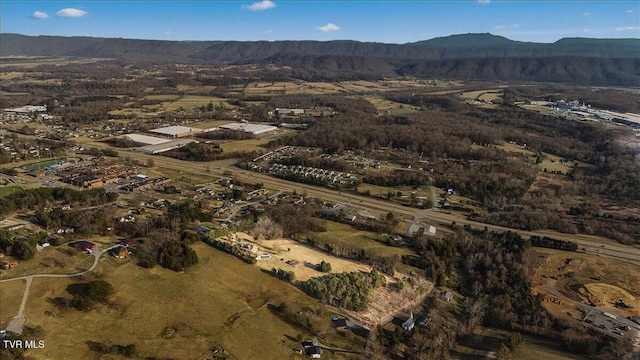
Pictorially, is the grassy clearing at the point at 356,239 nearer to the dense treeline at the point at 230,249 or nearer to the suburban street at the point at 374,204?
the suburban street at the point at 374,204

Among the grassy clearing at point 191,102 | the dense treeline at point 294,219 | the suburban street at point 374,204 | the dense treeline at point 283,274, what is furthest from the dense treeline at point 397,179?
the grassy clearing at point 191,102

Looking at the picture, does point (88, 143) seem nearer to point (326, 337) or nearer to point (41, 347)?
point (41, 347)

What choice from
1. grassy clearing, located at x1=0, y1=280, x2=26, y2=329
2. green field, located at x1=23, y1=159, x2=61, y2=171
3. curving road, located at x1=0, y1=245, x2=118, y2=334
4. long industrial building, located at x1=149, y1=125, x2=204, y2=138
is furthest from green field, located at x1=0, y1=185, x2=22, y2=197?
long industrial building, located at x1=149, y1=125, x2=204, y2=138

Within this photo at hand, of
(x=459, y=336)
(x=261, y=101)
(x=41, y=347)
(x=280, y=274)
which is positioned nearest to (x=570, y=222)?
(x=459, y=336)

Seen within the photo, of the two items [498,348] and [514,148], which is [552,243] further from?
[514,148]

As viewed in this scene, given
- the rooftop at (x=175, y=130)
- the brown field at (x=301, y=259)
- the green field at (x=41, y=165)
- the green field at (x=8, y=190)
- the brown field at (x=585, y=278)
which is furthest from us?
the rooftop at (x=175, y=130)

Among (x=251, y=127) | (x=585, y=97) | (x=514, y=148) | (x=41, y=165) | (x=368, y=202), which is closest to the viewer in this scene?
(x=368, y=202)

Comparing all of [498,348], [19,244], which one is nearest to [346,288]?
[498,348]
